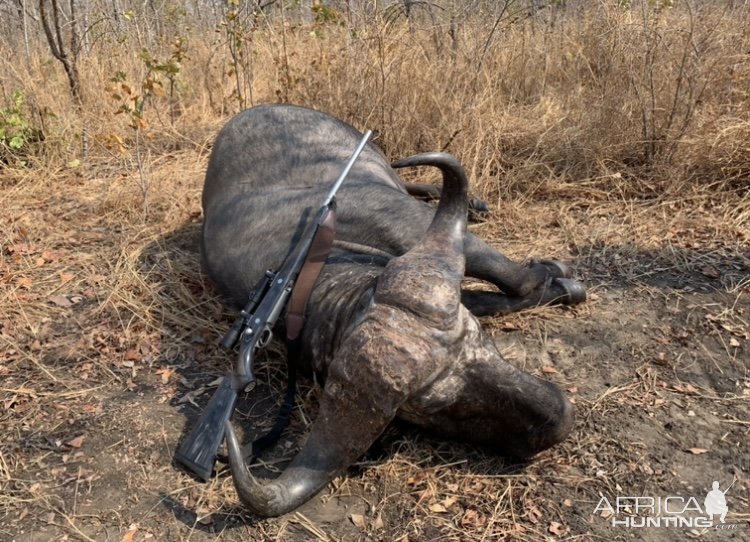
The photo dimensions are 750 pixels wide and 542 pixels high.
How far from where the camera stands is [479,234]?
15.1ft

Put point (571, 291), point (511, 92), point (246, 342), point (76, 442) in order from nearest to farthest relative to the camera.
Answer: point (246, 342)
point (76, 442)
point (571, 291)
point (511, 92)

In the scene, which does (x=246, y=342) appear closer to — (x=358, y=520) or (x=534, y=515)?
(x=358, y=520)

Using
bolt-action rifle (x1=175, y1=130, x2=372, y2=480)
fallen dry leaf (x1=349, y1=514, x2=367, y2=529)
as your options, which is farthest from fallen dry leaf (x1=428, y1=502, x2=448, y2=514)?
bolt-action rifle (x1=175, y1=130, x2=372, y2=480)

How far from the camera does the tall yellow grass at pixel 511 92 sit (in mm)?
4855

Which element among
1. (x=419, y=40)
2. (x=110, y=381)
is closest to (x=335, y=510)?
(x=110, y=381)

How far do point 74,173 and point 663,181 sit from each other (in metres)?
4.91

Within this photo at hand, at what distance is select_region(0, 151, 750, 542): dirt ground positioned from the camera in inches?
99.0

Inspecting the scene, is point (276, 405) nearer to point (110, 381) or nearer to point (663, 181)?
point (110, 381)

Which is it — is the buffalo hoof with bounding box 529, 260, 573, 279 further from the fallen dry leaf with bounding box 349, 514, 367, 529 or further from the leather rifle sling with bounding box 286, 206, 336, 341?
the fallen dry leaf with bounding box 349, 514, 367, 529

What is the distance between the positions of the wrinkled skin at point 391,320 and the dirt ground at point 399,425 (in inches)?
9.2

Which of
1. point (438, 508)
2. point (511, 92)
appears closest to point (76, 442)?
point (438, 508)

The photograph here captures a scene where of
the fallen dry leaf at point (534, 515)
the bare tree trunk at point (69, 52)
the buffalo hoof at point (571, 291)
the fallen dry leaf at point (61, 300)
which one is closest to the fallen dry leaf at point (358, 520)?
the fallen dry leaf at point (534, 515)

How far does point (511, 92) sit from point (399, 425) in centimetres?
441

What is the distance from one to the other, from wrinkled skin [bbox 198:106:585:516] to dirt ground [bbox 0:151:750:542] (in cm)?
23
